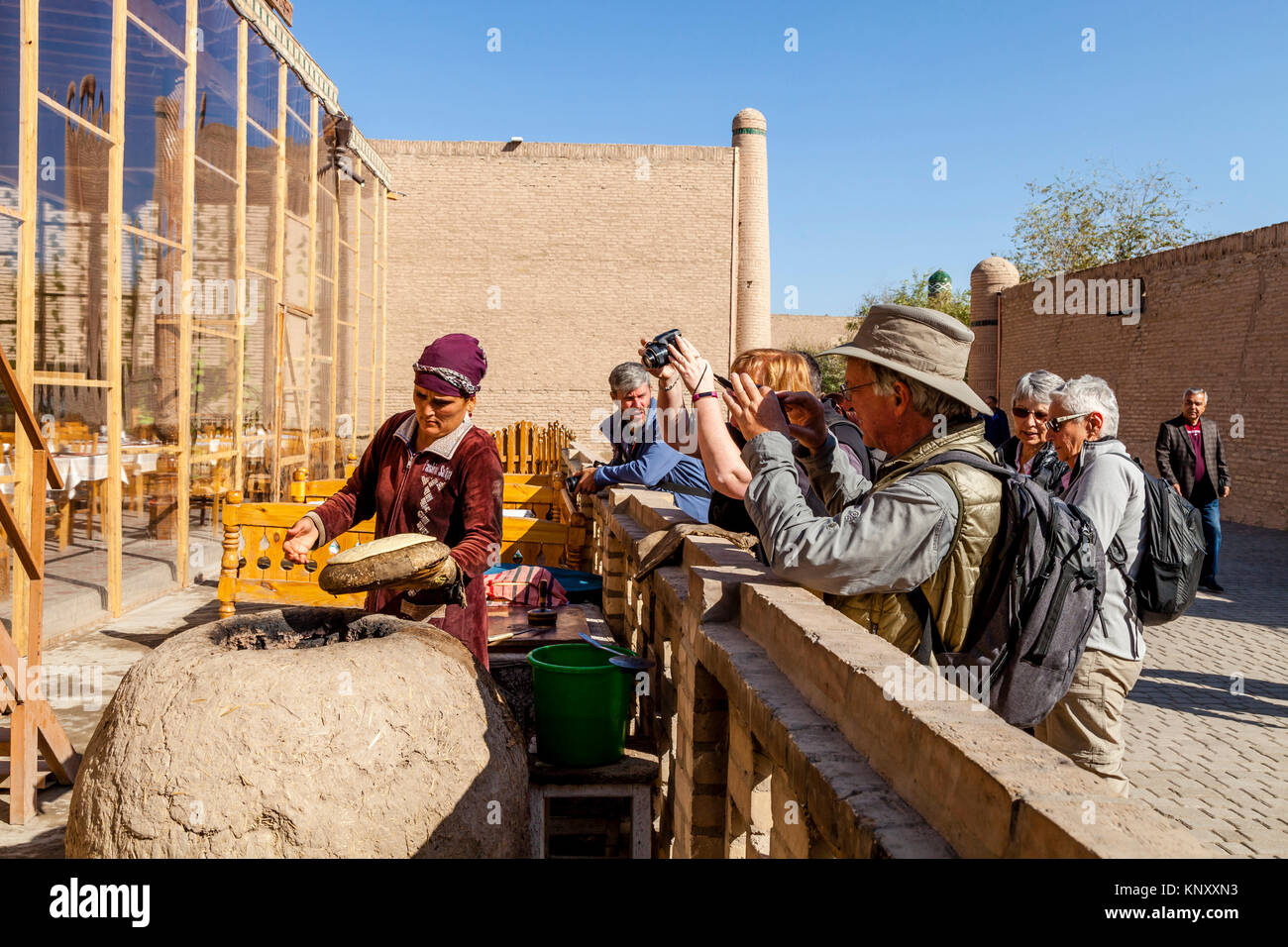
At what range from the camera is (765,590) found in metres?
2.89

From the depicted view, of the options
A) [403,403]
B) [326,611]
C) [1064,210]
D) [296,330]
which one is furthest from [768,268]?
[326,611]

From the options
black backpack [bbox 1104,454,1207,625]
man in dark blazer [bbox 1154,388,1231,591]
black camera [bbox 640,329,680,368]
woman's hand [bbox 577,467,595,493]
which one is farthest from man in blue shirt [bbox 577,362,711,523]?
man in dark blazer [bbox 1154,388,1231,591]

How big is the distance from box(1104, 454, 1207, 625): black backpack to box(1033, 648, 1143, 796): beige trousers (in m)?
0.47

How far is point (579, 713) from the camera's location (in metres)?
3.85

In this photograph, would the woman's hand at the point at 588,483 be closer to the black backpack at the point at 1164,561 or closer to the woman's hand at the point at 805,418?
the black backpack at the point at 1164,561

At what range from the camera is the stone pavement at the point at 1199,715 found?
4.71 meters

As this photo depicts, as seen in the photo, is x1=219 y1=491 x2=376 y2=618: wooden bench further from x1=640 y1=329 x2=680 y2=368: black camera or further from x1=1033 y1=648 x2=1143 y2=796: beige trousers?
x1=1033 y1=648 x2=1143 y2=796: beige trousers

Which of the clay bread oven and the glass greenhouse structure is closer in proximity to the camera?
the clay bread oven

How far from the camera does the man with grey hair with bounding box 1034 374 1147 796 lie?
11.4ft

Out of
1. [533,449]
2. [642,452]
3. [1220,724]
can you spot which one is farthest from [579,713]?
[533,449]

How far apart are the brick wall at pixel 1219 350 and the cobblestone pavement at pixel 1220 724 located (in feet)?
25.3

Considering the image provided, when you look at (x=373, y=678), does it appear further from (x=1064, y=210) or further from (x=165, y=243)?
(x=1064, y=210)

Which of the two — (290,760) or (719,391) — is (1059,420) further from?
(290,760)

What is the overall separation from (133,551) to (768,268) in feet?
68.0
